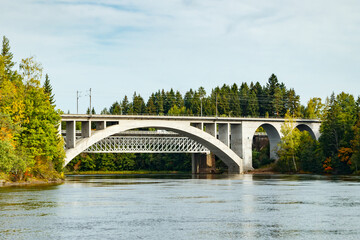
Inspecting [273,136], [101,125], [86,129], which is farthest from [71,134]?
[273,136]

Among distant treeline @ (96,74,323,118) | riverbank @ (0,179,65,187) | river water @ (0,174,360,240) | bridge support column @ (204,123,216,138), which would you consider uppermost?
distant treeline @ (96,74,323,118)

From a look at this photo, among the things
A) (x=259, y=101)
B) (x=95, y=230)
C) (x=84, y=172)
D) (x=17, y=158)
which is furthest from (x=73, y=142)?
(x=259, y=101)

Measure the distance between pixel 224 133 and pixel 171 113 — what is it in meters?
49.4

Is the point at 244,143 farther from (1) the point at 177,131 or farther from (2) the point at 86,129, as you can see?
(2) the point at 86,129

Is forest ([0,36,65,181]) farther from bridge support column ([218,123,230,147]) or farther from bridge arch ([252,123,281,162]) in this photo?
bridge arch ([252,123,281,162])

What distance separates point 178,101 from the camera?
7106 inches

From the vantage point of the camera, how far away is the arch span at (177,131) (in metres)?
95.8

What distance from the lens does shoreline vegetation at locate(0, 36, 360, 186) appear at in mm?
62688

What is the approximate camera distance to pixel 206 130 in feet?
382

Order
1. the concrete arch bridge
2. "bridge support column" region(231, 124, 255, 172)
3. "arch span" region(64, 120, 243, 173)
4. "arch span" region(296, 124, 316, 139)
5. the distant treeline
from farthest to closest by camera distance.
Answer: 1. the distant treeline
2. "arch span" region(296, 124, 316, 139)
3. "bridge support column" region(231, 124, 255, 172)
4. the concrete arch bridge
5. "arch span" region(64, 120, 243, 173)

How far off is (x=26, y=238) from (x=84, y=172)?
4802 inches

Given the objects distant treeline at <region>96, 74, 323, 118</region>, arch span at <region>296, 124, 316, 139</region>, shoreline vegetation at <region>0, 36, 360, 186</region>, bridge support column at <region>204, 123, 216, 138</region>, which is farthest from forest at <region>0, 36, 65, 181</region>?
distant treeline at <region>96, 74, 323, 118</region>

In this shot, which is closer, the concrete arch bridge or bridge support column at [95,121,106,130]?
the concrete arch bridge

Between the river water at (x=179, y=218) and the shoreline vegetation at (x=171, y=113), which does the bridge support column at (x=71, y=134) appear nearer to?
the shoreline vegetation at (x=171, y=113)
